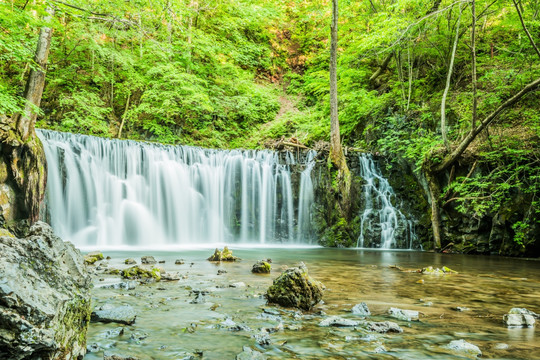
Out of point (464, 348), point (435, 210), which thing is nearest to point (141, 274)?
point (464, 348)

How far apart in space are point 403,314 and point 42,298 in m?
3.18

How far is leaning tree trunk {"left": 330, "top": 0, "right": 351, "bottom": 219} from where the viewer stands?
45.1 ft

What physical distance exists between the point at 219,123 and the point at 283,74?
8.68m

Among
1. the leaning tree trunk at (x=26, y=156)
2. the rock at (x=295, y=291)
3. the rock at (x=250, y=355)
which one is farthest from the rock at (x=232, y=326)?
the leaning tree trunk at (x=26, y=156)

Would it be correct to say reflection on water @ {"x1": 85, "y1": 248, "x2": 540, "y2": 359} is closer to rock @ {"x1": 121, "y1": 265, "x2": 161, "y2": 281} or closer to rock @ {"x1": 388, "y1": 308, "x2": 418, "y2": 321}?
rock @ {"x1": 388, "y1": 308, "x2": 418, "y2": 321}

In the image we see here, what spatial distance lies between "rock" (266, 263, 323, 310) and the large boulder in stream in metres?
2.07

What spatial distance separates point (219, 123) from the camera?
2122 centimetres

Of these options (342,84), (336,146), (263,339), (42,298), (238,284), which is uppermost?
(342,84)

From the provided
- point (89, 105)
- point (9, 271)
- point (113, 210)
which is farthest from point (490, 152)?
point (89, 105)

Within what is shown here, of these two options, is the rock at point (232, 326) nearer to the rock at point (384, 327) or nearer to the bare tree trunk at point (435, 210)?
the rock at point (384, 327)

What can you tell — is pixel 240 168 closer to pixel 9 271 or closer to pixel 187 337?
pixel 187 337

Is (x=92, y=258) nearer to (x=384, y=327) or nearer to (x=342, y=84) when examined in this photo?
(x=384, y=327)

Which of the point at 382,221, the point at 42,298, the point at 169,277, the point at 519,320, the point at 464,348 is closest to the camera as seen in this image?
the point at 42,298

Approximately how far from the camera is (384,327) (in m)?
3.07
